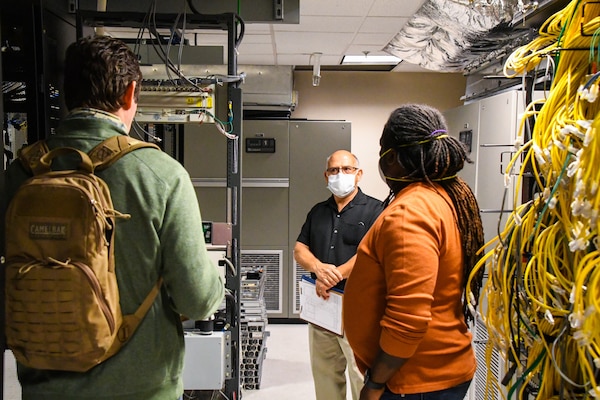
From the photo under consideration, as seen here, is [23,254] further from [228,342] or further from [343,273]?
[343,273]

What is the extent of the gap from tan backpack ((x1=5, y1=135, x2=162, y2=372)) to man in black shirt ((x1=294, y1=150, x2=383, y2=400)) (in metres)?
1.49

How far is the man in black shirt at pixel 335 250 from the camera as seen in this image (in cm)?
247

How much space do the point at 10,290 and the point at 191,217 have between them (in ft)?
1.37

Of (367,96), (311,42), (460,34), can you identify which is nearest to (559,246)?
(460,34)

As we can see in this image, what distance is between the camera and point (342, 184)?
2730 mm

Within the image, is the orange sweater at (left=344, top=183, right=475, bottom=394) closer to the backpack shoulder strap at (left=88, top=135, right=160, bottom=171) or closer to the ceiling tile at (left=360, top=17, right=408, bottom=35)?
the backpack shoulder strap at (left=88, top=135, right=160, bottom=171)

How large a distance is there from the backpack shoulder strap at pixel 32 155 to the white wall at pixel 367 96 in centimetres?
459

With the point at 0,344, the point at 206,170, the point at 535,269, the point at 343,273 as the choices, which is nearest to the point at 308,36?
the point at 206,170

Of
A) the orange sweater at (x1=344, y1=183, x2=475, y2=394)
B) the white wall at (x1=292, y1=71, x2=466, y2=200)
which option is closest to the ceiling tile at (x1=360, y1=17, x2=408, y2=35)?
the white wall at (x1=292, y1=71, x2=466, y2=200)

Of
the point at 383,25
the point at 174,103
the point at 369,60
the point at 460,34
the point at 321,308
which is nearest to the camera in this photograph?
the point at 174,103

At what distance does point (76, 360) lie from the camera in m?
1.05

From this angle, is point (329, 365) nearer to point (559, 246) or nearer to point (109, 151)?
point (559, 246)

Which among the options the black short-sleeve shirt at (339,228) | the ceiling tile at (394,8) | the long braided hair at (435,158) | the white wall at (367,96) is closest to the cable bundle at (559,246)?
the long braided hair at (435,158)

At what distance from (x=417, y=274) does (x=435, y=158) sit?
1.11 ft
